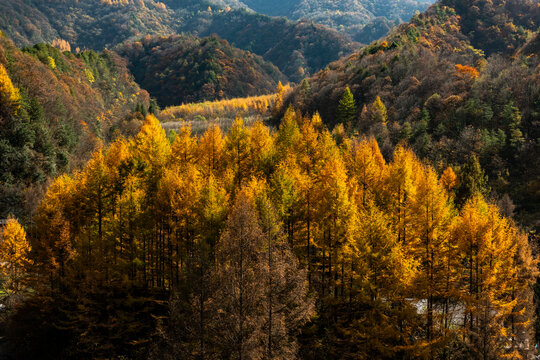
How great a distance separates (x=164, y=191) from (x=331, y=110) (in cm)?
6124

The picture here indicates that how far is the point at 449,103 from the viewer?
7188cm

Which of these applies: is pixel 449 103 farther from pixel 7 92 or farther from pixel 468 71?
pixel 7 92

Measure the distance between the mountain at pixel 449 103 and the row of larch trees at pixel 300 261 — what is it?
24.4 meters

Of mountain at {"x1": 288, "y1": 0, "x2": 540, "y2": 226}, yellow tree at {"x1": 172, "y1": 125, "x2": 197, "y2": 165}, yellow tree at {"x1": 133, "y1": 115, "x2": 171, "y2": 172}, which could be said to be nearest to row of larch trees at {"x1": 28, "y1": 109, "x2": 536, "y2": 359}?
yellow tree at {"x1": 133, "y1": 115, "x2": 171, "y2": 172}

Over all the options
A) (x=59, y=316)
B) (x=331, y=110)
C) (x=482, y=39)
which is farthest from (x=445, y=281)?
(x=482, y=39)

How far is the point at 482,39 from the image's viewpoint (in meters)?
127

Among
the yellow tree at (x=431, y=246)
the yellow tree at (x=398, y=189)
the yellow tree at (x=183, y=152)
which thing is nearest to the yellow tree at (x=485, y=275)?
the yellow tree at (x=431, y=246)

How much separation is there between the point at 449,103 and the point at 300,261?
52086 millimetres

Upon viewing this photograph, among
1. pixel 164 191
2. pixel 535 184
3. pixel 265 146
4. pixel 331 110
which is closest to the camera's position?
pixel 164 191

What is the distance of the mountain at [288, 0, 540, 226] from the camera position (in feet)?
192

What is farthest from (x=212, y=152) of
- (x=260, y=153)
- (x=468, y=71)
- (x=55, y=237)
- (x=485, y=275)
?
(x=468, y=71)

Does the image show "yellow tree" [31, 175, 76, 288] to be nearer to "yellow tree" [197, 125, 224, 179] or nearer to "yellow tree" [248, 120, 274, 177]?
"yellow tree" [197, 125, 224, 179]

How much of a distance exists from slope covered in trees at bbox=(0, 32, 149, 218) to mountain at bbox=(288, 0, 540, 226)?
47852mm

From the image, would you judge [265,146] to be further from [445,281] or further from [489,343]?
[489,343]
